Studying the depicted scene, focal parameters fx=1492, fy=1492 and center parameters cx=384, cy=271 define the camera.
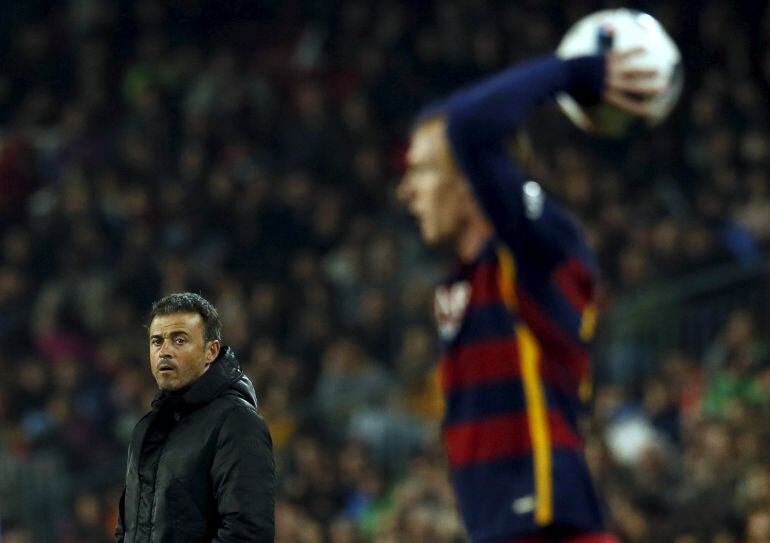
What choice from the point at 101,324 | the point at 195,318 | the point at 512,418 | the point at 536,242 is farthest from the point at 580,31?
the point at 101,324

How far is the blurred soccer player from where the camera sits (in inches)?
105

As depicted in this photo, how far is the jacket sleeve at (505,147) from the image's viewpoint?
2676 mm

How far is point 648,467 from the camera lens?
830 cm

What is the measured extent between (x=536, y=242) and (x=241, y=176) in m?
10.2

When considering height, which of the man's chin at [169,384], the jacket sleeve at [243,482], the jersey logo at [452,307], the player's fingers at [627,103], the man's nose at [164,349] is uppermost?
the player's fingers at [627,103]

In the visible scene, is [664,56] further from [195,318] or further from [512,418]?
[195,318]

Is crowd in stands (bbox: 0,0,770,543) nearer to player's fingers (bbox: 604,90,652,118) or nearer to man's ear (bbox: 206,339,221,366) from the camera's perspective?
man's ear (bbox: 206,339,221,366)

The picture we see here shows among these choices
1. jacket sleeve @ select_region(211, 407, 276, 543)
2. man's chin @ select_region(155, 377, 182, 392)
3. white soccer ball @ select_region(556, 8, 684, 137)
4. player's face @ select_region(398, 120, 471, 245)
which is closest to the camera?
player's face @ select_region(398, 120, 471, 245)

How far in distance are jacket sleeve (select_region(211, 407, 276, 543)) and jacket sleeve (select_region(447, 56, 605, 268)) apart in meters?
1.14

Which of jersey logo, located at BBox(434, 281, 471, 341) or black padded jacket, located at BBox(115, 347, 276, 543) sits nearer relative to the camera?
jersey logo, located at BBox(434, 281, 471, 341)

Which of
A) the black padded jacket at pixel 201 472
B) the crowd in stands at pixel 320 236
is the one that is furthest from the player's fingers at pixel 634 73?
the crowd in stands at pixel 320 236

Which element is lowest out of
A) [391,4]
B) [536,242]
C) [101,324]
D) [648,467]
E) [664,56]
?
[648,467]

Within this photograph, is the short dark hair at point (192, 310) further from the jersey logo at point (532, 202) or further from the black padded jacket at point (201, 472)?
the jersey logo at point (532, 202)

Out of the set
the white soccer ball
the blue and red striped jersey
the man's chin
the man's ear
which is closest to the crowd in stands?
the man's ear
